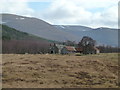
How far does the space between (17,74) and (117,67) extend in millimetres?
9103

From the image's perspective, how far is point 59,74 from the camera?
22.3 m

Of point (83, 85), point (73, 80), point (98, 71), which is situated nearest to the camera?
point (83, 85)

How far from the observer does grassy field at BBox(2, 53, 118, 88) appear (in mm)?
19344

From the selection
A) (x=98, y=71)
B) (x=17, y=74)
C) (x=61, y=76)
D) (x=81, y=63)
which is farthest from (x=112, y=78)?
(x=17, y=74)

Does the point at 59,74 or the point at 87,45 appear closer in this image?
the point at 59,74

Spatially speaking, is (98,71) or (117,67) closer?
(98,71)

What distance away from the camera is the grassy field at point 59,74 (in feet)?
A: 63.5

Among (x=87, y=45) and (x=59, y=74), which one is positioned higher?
(x=87, y=45)

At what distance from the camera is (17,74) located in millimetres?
21781

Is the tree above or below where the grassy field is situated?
above

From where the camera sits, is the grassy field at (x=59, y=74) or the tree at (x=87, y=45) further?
the tree at (x=87, y=45)

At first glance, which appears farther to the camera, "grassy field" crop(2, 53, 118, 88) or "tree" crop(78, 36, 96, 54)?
"tree" crop(78, 36, 96, 54)

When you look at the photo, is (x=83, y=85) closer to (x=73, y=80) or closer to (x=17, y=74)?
(x=73, y=80)

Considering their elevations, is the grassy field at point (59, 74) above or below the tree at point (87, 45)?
below
